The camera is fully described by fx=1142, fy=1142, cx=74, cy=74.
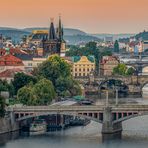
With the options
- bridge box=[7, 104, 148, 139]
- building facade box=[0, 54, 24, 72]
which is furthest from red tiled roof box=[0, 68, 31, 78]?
bridge box=[7, 104, 148, 139]

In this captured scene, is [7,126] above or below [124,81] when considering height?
below

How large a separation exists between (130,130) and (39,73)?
2743 cm

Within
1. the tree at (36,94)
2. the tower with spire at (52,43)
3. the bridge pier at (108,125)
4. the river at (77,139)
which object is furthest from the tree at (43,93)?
the tower with spire at (52,43)

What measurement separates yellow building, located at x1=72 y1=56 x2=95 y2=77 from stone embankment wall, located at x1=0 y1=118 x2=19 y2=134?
159 ft

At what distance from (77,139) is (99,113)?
3.27m

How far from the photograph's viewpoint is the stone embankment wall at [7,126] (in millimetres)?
67938

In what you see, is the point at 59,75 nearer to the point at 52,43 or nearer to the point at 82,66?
the point at 52,43

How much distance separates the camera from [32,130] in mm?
69188

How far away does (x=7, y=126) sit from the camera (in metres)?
68.6

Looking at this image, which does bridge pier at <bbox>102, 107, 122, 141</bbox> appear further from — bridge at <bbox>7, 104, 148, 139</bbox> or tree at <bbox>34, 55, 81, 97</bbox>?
tree at <bbox>34, 55, 81, 97</bbox>

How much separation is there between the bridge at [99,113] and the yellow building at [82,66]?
48.4 m

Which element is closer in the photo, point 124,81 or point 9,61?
point 9,61

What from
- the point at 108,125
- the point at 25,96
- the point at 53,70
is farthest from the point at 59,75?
the point at 108,125

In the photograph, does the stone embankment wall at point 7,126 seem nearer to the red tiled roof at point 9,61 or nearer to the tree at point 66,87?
the tree at point 66,87
